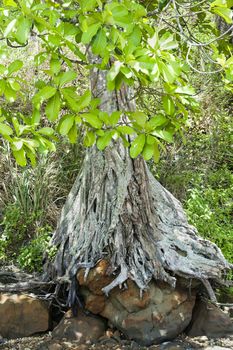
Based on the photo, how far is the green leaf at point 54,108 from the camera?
73.7 inches

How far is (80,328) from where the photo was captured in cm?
403

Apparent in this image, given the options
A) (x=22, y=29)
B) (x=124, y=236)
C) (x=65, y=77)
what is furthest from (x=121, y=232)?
(x=22, y=29)

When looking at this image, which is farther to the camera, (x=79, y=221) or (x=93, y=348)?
(x=79, y=221)

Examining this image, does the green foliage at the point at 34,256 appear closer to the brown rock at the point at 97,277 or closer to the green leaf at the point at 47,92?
the brown rock at the point at 97,277

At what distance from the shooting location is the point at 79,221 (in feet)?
13.8

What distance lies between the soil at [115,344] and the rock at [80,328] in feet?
0.16

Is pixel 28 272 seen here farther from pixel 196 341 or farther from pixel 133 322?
pixel 196 341

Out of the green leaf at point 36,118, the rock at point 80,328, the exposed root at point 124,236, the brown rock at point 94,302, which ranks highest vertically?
the green leaf at point 36,118

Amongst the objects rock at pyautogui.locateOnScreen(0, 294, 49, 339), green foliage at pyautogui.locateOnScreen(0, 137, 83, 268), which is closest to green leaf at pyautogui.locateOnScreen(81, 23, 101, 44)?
rock at pyautogui.locateOnScreen(0, 294, 49, 339)

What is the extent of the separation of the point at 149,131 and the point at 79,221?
235 cm

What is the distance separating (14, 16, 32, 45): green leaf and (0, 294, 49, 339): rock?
3002 mm

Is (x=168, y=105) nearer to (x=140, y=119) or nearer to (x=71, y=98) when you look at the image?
(x=140, y=119)

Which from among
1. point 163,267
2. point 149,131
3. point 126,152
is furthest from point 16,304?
point 149,131

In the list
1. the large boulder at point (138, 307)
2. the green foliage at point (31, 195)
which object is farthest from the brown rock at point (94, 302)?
the green foliage at point (31, 195)
